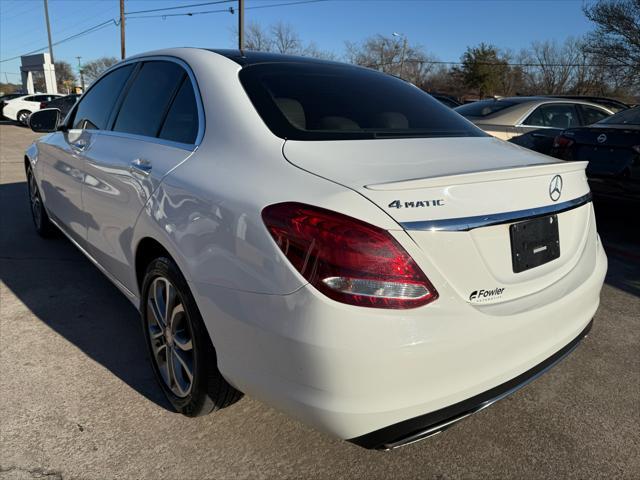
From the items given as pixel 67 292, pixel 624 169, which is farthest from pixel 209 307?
pixel 624 169

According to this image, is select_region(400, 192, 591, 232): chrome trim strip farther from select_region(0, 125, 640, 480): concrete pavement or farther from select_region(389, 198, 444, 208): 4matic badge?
select_region(0, 125, 640, 480): concrete pavement

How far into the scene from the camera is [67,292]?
3619 millimetres

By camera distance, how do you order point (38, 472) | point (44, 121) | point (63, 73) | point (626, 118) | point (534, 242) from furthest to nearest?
1. point (63, 73)
2. point (626, 118)
3. point (44, 121)
4. point (38, 472)
5. point (534, 242)

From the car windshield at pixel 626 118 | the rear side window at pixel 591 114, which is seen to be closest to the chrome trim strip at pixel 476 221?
the car windshield at pixel 626 118

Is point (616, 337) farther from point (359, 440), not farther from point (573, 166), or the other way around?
point (359, 440)

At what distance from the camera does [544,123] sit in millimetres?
7395

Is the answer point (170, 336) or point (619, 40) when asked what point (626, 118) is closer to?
point (170, 336)

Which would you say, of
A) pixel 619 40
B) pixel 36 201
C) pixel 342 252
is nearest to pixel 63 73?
pixel 619 40

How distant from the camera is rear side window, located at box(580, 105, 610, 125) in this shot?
7.63 metres

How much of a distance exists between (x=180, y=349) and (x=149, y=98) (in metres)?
1.39

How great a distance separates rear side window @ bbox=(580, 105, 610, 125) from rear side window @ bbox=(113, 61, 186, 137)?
22.6 ft

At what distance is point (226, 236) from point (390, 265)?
572mm

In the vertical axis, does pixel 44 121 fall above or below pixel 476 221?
below

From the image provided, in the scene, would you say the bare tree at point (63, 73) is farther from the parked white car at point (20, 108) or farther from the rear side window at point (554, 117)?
the rear side window at point (554, 117)
